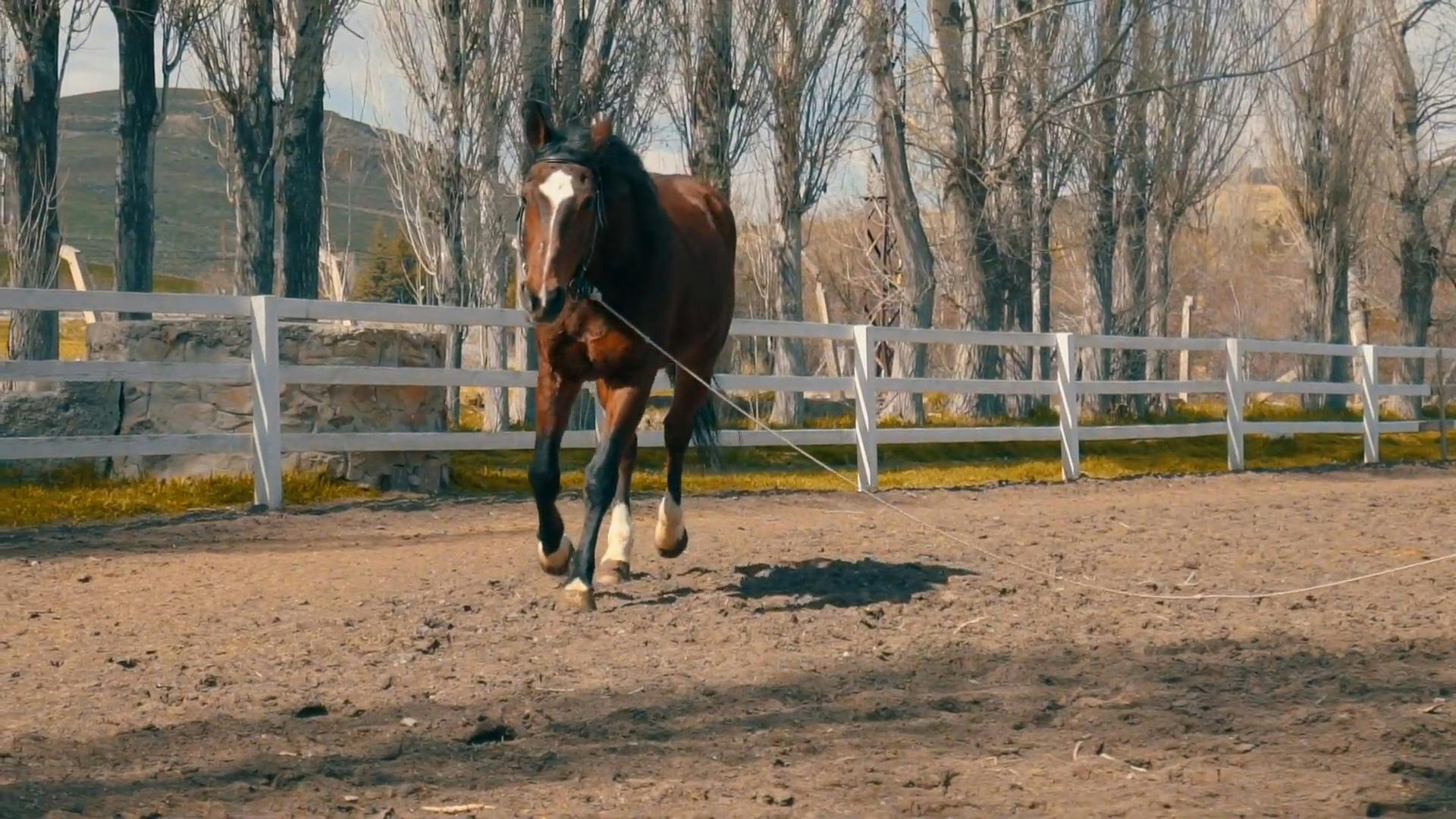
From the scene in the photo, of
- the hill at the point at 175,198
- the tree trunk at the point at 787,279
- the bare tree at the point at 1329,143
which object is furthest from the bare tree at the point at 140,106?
the hill at the point at 175,198

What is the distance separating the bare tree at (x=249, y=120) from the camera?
1716 cm

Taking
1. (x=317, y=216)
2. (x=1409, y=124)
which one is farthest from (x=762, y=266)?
(x=317, y=216)

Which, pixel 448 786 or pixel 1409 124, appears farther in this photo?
pixel 1409 124

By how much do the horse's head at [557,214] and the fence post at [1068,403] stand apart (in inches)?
401

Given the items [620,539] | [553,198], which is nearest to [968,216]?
[620,539]

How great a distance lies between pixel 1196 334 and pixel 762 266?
4151 cm

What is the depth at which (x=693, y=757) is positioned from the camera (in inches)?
166

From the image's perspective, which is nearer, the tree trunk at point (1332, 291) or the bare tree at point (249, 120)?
the bare tree at point (249, 120)

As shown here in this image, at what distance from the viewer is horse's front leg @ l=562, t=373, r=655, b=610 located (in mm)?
6539

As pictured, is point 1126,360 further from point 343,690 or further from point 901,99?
point 343,690

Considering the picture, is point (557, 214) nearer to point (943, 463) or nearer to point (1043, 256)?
point (943, 463)

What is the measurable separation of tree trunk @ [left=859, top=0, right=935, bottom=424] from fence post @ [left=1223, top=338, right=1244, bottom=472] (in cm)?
387

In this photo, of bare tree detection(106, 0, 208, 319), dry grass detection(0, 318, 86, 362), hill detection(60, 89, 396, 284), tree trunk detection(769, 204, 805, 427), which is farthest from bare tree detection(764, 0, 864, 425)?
hill detection(60, 89, 396, 284)

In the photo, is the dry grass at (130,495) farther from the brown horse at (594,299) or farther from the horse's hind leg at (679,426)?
the brown horse at (594,299)
